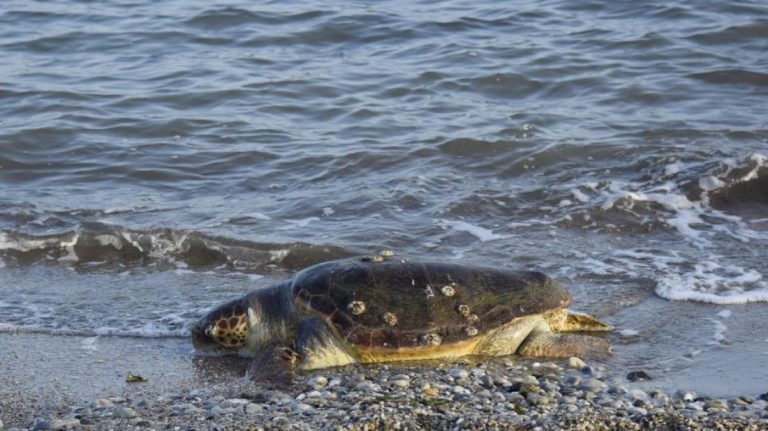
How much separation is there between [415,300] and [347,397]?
2.69 ft

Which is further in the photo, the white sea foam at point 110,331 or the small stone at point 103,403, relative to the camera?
the white sea foam at point 110,331

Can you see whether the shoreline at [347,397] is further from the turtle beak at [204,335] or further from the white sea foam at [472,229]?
the white sea foam at [472,229]

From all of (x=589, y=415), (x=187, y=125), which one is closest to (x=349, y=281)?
(x=589, y=415)

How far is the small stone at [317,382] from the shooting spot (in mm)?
5409

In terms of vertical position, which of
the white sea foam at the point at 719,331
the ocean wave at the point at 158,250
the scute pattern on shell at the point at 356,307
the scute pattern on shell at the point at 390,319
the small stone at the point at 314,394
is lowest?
the ocean wave at the point at 158,250

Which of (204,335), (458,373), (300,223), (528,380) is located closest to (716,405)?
(528,380)

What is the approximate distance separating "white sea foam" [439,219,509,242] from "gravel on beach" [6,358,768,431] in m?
2.53

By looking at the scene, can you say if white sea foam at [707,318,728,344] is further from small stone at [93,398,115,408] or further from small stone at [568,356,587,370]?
small stone at [93,398,115,408]

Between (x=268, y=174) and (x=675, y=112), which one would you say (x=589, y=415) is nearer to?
(x=268, y=174)

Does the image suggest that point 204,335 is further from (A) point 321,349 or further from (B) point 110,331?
(A) point 321,349

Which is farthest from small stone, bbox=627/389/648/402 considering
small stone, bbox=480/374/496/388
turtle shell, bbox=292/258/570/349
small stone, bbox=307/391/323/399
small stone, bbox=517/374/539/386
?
small stone, bbox=307/391/323/399

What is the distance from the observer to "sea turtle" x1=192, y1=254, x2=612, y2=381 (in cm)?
578

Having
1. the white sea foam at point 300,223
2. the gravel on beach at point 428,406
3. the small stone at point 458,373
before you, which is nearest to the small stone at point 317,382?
the gravel on beach at point 428,406

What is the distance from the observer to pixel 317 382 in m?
5.46
